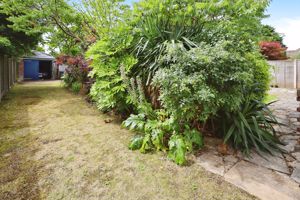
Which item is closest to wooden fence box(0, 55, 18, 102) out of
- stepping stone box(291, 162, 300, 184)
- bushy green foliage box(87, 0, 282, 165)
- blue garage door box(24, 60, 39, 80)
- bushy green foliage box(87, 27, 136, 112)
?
bushy green foliage box(87, 27, 136, 112)

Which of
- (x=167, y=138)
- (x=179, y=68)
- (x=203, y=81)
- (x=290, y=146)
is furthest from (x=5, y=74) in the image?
(x=290, y=146)

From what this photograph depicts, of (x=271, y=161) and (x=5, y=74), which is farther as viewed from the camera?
(x=5, y=74)

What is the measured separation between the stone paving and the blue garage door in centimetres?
1870

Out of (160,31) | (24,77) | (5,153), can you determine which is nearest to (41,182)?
(5,153)

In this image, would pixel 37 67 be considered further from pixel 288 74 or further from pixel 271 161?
pixel 271 161

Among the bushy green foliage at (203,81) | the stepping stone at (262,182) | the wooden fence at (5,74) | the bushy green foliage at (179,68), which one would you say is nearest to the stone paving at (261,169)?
the stepping stone at (262,182)

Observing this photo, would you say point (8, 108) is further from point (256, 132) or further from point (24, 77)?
point (24, 77)

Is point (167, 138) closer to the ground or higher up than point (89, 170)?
higher up

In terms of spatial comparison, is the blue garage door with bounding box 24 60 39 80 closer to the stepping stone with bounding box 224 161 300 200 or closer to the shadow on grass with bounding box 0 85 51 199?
the shadow on grass with bounding box 0 85 51 199

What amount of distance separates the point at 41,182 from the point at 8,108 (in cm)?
413

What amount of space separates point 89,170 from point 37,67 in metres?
18.6

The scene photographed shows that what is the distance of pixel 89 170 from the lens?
7.47 feet

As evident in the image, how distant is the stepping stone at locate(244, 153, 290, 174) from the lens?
94.1 inches

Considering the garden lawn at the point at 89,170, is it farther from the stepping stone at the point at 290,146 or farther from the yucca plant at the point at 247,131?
the stepping stone at the point at 290,146
